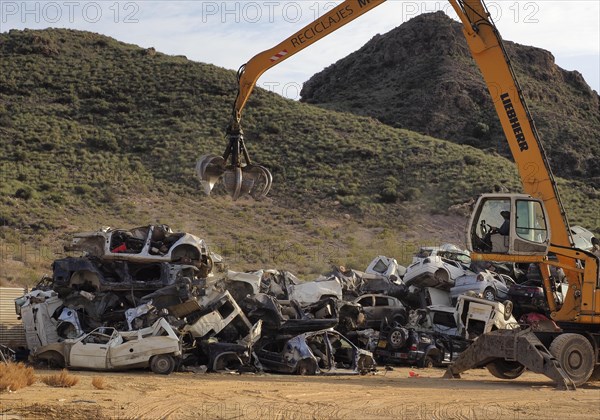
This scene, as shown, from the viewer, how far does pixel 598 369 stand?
19.8m

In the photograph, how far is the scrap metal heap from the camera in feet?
61.1

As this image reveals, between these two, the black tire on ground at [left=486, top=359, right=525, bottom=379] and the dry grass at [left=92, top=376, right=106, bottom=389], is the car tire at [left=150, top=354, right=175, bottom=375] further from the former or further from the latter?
the black tire on ground at [left=486, top=359, right=525, bottom=379]

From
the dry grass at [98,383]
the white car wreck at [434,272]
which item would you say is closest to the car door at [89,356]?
the dry grass at [98,383]

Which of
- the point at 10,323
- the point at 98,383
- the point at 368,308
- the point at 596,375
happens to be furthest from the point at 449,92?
the point at 98,383

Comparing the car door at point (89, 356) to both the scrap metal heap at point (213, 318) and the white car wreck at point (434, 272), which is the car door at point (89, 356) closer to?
the scrap metal heap at point (213, 318)

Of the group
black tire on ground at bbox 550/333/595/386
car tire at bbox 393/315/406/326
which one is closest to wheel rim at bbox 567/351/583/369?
black tire on ground at bbox 550/333/595/386

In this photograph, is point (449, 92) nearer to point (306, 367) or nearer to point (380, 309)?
point (380, 309)

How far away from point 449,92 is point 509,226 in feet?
211

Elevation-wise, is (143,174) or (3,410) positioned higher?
(143,174)

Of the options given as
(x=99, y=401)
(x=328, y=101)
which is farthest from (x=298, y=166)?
(x=99, y=401)

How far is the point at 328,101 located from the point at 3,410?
256 feet

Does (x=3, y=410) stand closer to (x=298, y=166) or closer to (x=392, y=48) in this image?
(x=298, y=166)

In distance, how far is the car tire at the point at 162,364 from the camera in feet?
A: 60.0

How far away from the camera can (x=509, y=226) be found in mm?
18109
